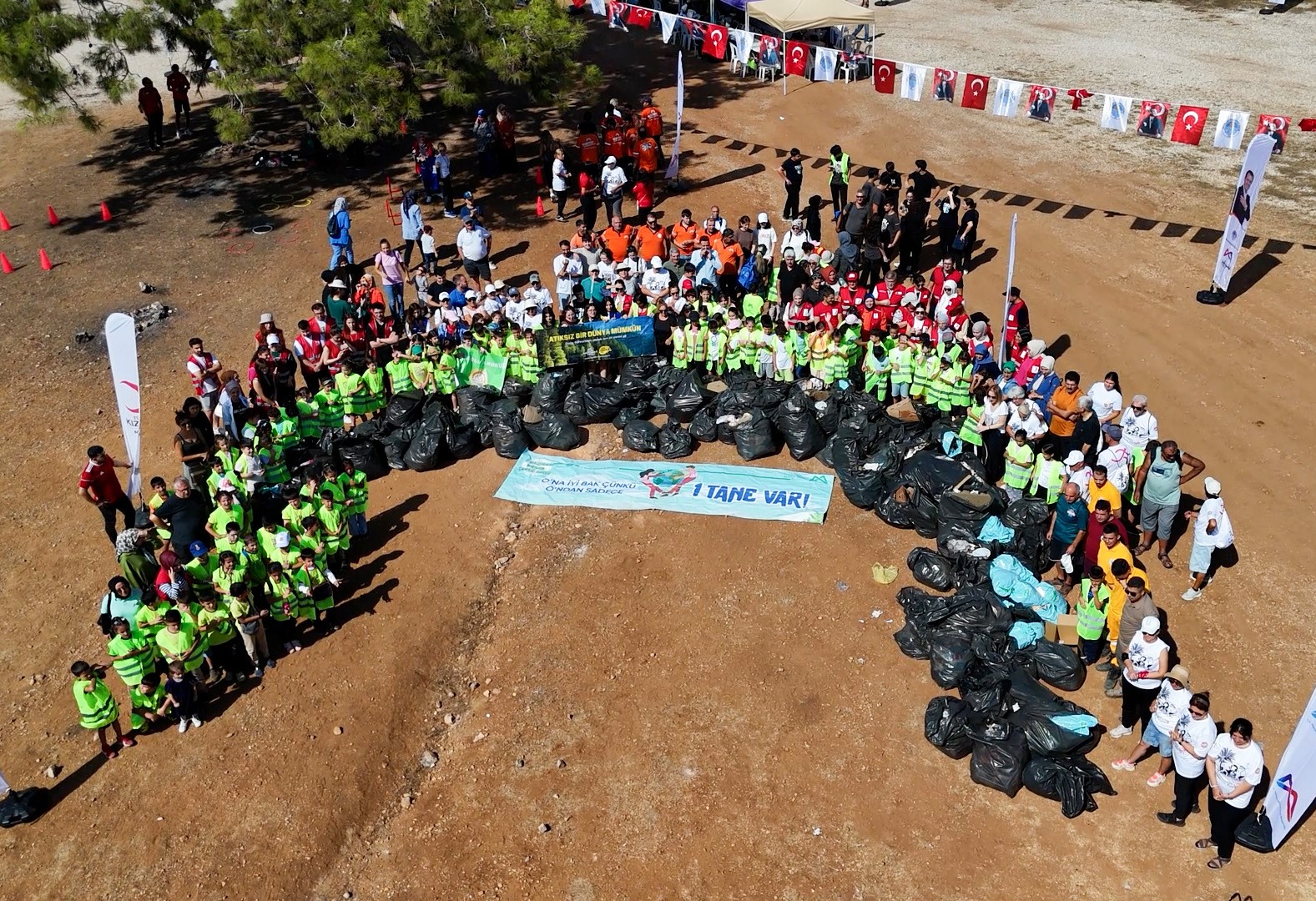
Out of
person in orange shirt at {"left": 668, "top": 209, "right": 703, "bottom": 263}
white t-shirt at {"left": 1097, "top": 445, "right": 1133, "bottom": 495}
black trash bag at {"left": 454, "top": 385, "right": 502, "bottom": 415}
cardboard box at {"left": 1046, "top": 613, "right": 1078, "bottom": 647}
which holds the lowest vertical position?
cardboard box at {"left": 1046, "top": 613, "right": 1078, "bottom": 647}

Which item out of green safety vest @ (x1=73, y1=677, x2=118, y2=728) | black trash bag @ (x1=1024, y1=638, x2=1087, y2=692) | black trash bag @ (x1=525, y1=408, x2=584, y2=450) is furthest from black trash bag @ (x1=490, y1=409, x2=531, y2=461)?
black trash bag @ (x1=1024, y1=638, x2=1087, y2=692)

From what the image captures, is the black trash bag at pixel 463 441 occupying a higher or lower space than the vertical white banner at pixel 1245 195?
lower

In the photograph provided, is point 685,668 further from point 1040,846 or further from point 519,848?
point 1040,846

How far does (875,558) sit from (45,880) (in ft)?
28.7

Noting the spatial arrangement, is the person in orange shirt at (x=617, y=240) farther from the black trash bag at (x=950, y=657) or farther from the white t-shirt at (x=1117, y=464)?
the black trash bag at (x=950, y=657)

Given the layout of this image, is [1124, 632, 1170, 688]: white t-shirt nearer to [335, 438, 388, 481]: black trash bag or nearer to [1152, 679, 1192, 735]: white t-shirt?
[1152, 679, 1192, 735]: white t-shirt

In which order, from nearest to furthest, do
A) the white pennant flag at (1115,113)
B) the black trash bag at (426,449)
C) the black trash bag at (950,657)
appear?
the black trash bag at (950,657) → the black trash bag at (426,449) → the white pennant flag at (1115,113)

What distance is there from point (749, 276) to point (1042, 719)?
8789 millimetres

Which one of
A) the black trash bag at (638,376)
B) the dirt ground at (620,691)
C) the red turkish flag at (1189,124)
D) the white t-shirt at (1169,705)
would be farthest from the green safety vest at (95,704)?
the red turkish flag at (1189,124)

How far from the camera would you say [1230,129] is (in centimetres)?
1652

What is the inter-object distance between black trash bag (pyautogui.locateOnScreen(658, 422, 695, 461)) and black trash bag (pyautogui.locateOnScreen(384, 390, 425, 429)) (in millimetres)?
3340

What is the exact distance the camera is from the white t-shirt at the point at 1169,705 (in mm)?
8102

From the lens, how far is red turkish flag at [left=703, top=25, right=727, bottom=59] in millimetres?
24359

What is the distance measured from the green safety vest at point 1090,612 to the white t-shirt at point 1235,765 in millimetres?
1761
